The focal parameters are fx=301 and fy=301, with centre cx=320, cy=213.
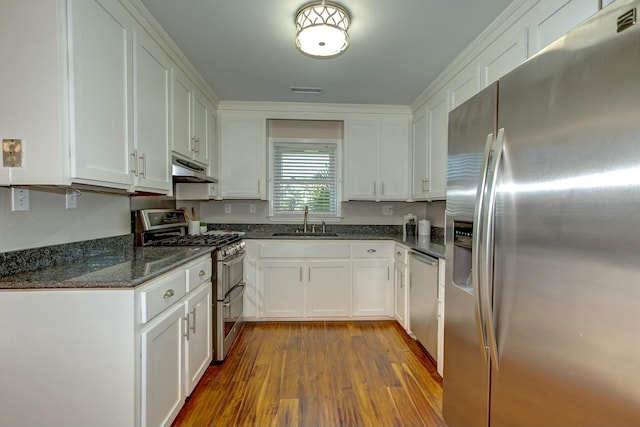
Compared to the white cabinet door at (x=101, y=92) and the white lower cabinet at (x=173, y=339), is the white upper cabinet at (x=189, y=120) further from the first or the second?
the white lower cabinet at (x=173, y=339)

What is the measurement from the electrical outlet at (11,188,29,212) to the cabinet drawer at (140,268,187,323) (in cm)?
73

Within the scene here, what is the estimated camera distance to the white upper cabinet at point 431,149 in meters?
2.64

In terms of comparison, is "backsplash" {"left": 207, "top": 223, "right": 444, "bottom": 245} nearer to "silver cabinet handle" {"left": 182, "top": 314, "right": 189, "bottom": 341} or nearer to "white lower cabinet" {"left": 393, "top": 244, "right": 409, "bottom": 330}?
"white lower cabinet" {"left": 393, "top": 244, "right": 409, "bottom": 330}

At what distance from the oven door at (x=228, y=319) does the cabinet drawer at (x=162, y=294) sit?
2.18 feet

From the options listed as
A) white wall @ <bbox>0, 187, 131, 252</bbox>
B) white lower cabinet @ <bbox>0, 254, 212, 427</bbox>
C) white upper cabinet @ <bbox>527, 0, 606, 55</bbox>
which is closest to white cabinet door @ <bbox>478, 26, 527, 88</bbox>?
white upper cabinet @ <bbox>527, 0, 606, 55</bbox>

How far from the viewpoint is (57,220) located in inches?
→ 64.6

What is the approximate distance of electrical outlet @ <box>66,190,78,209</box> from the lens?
171 cm

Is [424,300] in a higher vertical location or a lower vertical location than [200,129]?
lower

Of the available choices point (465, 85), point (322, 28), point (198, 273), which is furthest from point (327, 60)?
point (198, 273)

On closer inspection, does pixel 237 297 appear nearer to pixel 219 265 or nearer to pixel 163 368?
pixel 219 265

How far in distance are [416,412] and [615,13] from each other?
197 centimetres

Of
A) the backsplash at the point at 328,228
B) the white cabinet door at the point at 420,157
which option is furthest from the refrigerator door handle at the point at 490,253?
the backsplash at the point at 328,228

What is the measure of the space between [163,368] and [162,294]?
37 centimetres

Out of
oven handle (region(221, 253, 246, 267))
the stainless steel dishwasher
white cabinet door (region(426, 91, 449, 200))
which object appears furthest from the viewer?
white cabinet door (region(426, 91, 449, 200))
